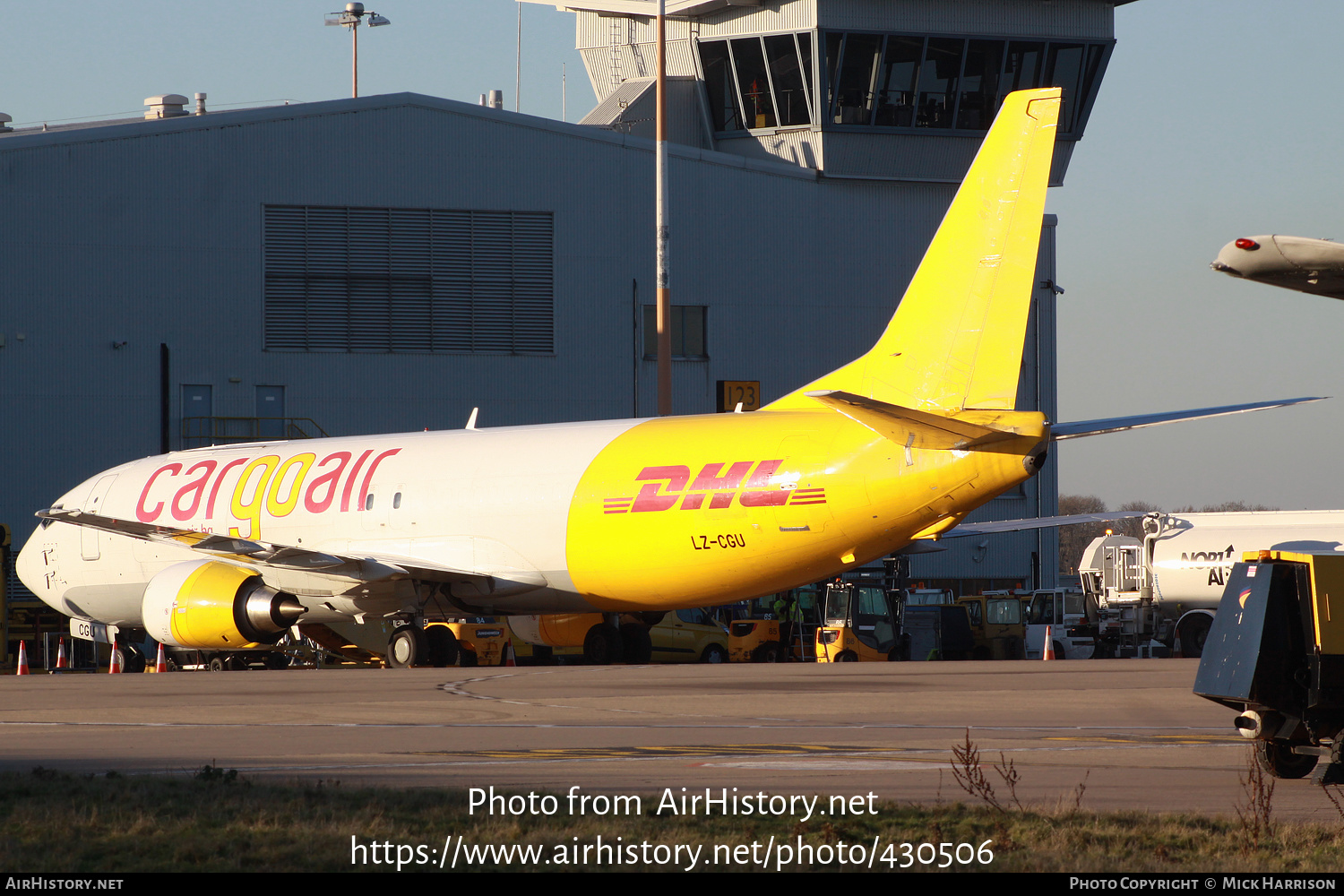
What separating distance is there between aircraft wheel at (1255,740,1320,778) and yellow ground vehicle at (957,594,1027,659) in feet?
91.5

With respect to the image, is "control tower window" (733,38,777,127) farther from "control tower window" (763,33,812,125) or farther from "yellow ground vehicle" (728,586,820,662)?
"yellow ground vehicle" (728,586,820,662)

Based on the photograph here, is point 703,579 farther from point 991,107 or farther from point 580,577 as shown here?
point 991,107

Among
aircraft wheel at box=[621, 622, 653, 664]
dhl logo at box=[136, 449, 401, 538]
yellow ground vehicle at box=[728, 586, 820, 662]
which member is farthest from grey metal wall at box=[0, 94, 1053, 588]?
aircraft wheel at box=[621, 622, 653, 664]

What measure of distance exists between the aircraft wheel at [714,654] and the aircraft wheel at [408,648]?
9.21 meters

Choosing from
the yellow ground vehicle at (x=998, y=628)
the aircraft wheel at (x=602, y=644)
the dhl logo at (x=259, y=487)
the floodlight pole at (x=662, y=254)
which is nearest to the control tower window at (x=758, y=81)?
the floodlight pole at (x=662, y=254)

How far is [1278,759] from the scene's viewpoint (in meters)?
10.5

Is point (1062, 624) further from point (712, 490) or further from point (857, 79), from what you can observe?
point (712, 490)

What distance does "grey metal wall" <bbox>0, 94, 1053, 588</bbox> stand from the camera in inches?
1821

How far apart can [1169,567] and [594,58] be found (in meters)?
31.5

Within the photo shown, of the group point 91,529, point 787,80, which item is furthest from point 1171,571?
point 91,529

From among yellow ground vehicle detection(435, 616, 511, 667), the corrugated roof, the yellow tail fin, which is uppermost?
the corrugated roof

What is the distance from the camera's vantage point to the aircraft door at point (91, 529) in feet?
101

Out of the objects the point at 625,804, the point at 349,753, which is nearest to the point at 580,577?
the point at 349,753

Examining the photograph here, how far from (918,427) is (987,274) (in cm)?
243
